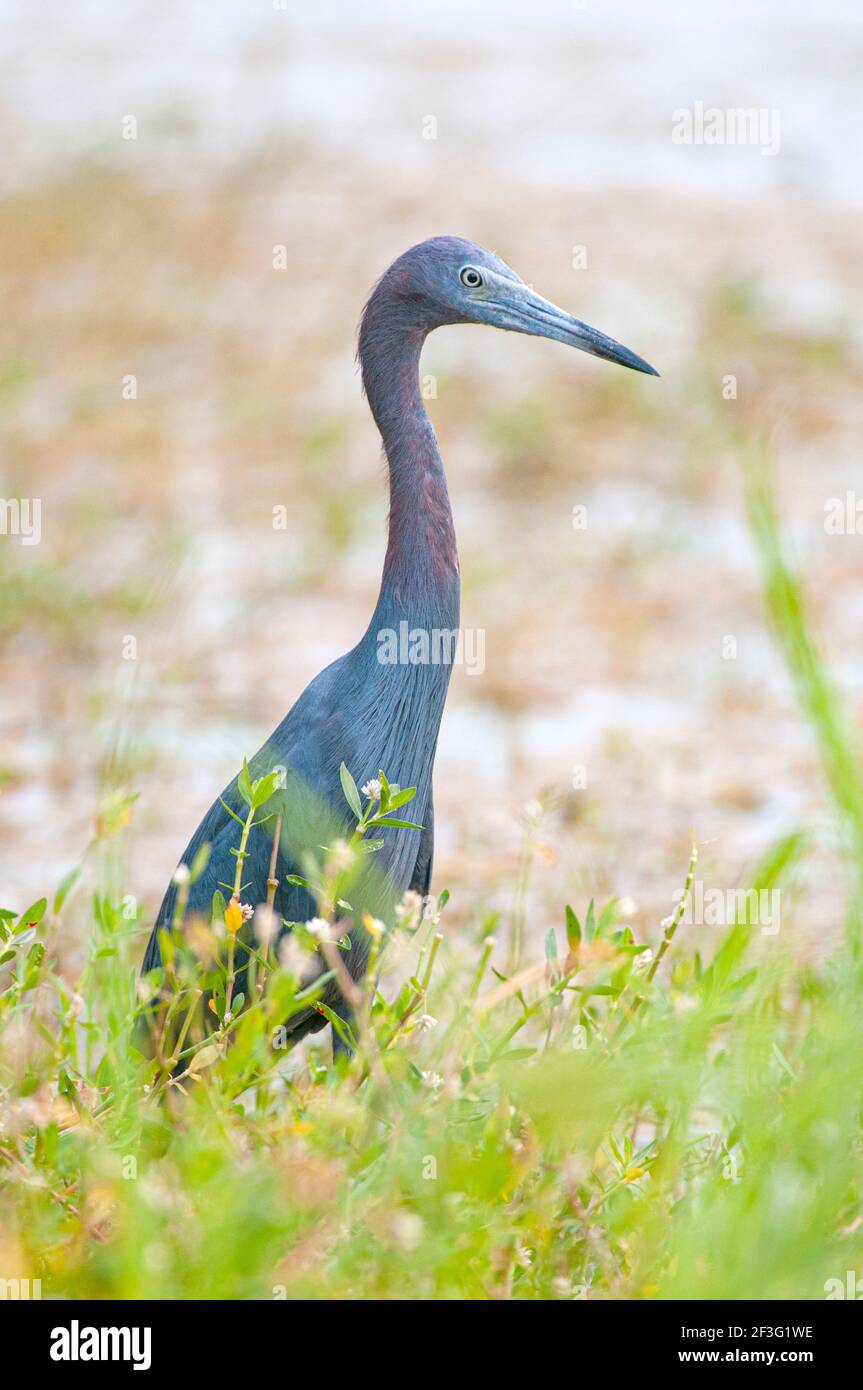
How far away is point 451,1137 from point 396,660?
3.30ft

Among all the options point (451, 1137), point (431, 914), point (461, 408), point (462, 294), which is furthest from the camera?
point (461, 408)

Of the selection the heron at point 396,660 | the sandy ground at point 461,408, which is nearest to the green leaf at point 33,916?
the sandy ground at point 461,408

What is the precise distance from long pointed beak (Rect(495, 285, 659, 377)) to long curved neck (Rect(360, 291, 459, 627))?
200 mm

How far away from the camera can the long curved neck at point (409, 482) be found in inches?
112

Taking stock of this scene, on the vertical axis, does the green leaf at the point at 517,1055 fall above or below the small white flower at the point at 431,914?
below

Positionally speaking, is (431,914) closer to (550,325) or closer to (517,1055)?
(517,1055)

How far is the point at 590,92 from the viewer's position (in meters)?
10.3

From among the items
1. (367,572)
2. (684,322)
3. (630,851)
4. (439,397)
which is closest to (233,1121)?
(630,851)

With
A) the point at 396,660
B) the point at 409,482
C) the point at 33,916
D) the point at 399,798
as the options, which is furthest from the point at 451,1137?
the point at 409,482

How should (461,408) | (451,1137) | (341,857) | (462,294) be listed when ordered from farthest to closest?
(461,408) → (462,294) → (451,1137) → (341,857)

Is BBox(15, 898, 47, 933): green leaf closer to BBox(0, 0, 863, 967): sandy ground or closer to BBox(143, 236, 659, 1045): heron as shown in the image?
BBox(0, 0, 863, 967): sandy ground

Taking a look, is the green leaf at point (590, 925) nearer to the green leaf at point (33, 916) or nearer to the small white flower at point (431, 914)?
the small white flower at point (431, 914)

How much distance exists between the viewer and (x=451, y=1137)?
2.11 meters

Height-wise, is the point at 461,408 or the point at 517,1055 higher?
the point at 461,408
